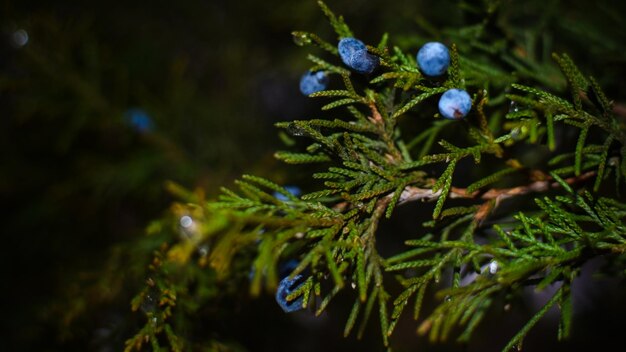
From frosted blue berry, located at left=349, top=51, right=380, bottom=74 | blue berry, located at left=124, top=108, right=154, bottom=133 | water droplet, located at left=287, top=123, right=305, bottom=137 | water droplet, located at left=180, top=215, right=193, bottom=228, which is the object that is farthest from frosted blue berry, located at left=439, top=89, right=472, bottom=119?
blue berry, located at left=124, top=108, right=154, bottom=133

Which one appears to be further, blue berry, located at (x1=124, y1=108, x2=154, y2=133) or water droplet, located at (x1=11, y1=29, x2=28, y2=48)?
blue berry, located at (x1=124, y1=108, x2=154, y2=133)

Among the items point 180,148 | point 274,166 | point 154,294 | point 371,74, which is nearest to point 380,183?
point 371,74

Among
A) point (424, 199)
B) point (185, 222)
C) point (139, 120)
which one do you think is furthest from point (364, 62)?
point (139, 120)

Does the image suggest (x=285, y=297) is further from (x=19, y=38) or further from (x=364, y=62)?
(x=19, y=38)

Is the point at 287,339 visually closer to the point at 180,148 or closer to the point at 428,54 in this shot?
the point at 180,148

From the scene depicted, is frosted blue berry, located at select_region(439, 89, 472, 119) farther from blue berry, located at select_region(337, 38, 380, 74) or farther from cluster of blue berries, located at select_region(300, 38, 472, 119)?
blue berry, located at select_region(337, 38, 380, 74)

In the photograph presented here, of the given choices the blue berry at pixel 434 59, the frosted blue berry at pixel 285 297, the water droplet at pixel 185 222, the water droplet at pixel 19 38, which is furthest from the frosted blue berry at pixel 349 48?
the water droplet at pixel 19 38
